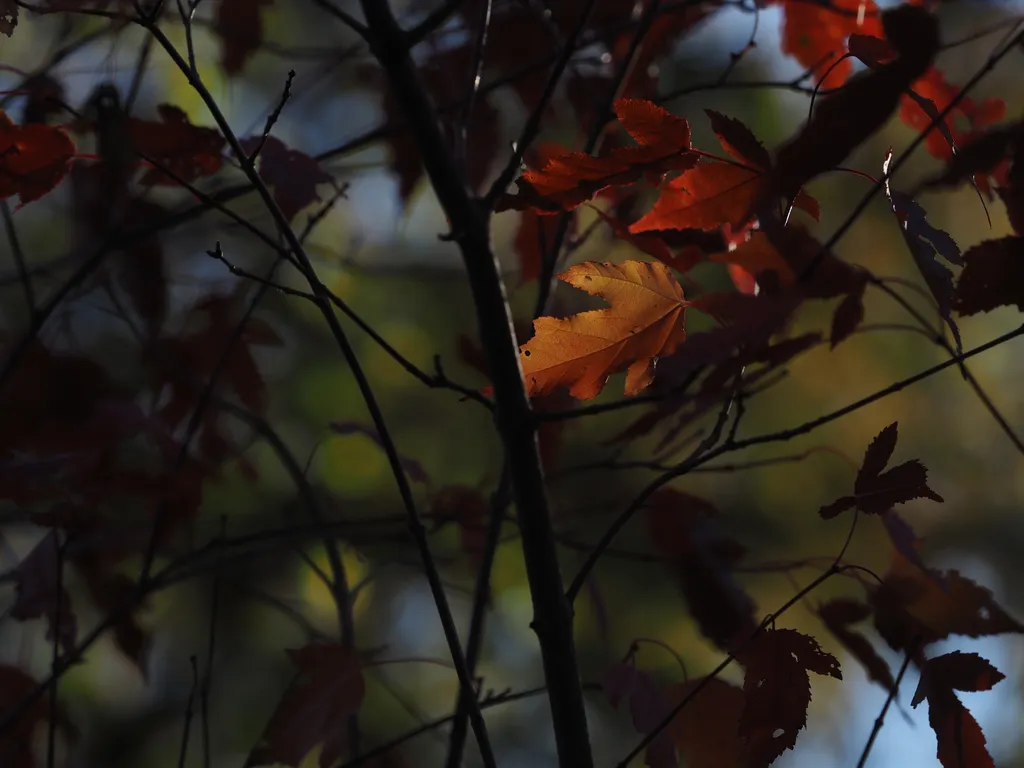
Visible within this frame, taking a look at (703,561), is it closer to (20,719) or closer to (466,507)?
(466,507)

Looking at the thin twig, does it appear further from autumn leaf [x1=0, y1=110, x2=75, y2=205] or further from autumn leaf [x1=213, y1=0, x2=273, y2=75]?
autumn leaf [x1=213, y1=0, x2=273, y2=75]

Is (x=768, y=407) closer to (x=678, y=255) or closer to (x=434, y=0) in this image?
(x=434, y=0)

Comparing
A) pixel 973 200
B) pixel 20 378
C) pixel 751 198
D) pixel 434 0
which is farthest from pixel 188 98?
pixel 973 200

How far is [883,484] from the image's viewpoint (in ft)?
1.83

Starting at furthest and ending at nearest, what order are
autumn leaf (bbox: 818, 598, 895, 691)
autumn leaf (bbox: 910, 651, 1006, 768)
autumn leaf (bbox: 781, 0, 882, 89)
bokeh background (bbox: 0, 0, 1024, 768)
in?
1. bokeh background (bbox: 0, 0, 1024, 768)
2. autumn leaf (bbox: 781, 0, 882, 89)
3. autumn leaf (bbox: 818, 598, 895, 691)
4. autumn leaf (bbox: 910, 651, 1006, 768)

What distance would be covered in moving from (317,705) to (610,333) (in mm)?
407

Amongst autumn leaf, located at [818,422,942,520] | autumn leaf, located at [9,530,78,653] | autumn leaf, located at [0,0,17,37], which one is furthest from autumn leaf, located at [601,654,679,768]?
autumn leaf, located at [0,0,17,37]

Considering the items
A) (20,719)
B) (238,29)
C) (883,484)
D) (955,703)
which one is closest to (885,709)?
(955,703)

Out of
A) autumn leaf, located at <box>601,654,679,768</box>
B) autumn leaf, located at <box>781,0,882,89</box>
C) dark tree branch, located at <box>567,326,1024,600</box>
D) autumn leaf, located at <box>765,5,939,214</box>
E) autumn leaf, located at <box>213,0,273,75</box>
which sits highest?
autumn leaf, located at <box>213,0,273,75</box>

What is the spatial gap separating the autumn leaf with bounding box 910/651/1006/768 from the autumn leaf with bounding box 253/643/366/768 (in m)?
0.45

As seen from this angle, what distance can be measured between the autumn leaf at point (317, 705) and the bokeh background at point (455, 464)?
4.29 feet

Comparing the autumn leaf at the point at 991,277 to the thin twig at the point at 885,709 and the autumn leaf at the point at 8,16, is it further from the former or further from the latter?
the autumn leaf at the point at 8,16

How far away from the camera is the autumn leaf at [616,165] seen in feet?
1.85

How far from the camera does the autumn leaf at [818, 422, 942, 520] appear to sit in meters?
0.54
